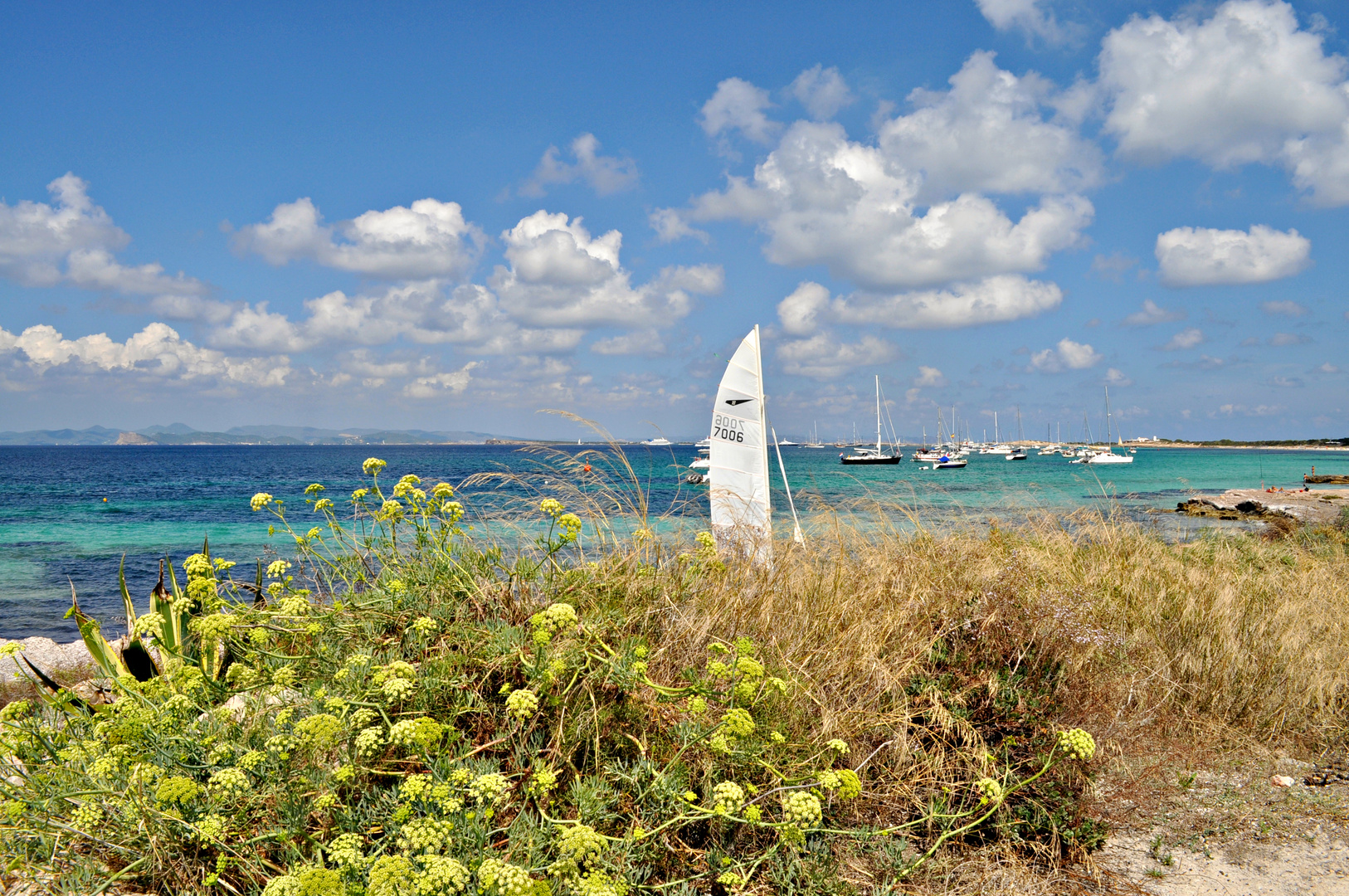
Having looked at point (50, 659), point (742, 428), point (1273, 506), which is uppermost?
point (742, 428)

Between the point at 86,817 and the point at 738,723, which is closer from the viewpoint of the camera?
the point at 86,817

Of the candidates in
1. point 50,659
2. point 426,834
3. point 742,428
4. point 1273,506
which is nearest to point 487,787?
point 426,834

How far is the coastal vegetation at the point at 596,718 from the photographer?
2.24 m

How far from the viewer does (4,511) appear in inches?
1371

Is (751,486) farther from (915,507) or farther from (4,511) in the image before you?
(4,511)

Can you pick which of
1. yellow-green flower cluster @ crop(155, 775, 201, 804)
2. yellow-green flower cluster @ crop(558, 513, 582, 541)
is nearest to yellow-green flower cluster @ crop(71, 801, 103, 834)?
yellow-green flower cluster @ crop(155, 775, 201, 804)

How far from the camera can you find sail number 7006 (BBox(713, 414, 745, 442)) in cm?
1187

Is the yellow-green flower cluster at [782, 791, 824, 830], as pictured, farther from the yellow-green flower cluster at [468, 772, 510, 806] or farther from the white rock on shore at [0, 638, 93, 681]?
the white rock on shore at [0, 638, 93, 681]

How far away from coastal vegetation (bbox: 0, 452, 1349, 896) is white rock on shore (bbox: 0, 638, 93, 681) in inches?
210

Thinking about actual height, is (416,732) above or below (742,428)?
below

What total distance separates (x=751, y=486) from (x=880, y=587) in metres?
7.47

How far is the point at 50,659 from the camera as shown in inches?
352

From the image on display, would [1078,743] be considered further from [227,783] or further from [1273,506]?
[1273,506]

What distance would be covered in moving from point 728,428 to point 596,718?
31.3ft
